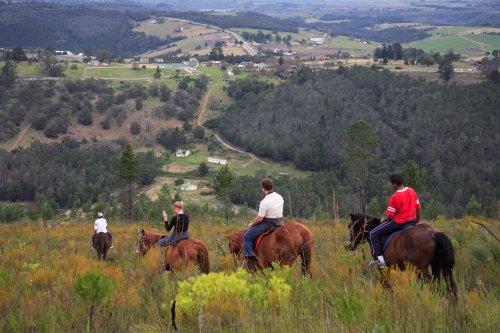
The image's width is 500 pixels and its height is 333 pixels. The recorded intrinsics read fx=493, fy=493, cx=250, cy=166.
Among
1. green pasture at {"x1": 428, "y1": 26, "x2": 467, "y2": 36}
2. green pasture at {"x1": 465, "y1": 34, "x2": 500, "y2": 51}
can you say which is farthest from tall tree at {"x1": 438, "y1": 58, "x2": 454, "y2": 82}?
green pasture at {"x1": 428, "y1": 26, "x2": 467, "y2": 36}

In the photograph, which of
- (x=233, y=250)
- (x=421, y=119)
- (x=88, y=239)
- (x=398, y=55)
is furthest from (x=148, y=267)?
(x=398, y=55)

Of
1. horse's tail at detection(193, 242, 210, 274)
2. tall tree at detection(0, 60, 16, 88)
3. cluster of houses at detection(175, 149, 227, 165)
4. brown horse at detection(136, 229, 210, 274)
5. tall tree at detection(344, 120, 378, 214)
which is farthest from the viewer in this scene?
tall tree at detection(0, 60, 16, 88)

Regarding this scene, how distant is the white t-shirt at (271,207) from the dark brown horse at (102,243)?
19.7ft

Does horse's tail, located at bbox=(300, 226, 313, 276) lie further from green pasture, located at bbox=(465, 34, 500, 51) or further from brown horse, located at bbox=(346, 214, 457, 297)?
green pasture, located at bbox=(465, 34, 500, 51)

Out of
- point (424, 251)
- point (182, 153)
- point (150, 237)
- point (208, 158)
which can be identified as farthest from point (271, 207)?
point (182, 153)

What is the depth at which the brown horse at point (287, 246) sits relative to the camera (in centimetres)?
792

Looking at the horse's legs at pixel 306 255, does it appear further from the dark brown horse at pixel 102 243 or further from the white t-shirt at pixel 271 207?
the dark brown horse at pixel 102 243

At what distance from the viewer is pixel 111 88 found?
92.8 meters

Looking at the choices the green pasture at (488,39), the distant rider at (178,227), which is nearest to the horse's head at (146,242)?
the distant rider at (178,227)

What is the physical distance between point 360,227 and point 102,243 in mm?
7182

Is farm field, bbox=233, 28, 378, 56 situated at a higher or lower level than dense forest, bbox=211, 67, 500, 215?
lower

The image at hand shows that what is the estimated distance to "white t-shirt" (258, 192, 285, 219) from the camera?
27.2 ft

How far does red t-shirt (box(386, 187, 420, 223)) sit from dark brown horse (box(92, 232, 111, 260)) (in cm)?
796

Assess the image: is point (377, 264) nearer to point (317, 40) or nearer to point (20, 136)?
point (20, 136)
